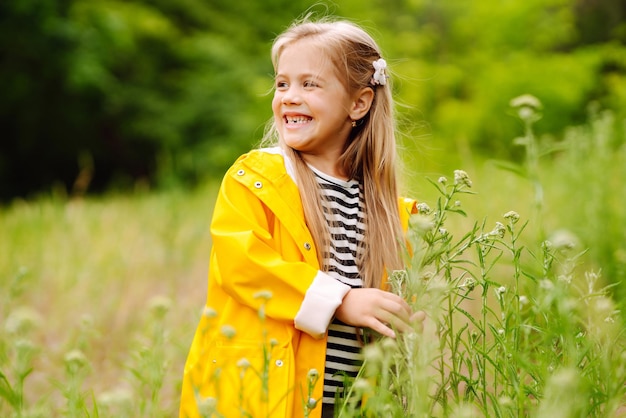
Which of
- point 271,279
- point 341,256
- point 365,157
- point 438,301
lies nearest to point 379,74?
point 365,157

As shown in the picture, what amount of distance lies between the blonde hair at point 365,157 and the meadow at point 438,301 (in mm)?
169

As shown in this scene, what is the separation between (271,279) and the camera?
1.80m

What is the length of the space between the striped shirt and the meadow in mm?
138

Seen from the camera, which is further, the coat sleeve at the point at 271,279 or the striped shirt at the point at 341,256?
the striped shirt at the point at 341,256

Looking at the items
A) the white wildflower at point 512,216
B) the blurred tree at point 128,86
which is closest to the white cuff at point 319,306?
the white wildflower at point 512,216

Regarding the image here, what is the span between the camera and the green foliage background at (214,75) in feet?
37.5

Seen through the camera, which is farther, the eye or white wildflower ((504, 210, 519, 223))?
the eye

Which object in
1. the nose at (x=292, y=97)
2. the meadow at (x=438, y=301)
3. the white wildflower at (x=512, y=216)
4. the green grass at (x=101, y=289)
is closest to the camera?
the meadow at (x=438, y=301)

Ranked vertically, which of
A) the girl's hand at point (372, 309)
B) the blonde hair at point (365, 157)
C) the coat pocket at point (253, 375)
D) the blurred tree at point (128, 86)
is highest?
the blurred tree at point (128, 86)

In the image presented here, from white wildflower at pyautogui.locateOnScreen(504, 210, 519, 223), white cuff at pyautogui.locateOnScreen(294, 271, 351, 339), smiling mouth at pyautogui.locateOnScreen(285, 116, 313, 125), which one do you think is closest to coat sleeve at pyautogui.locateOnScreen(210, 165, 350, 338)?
white cuff at pyautogui.locateOnScreen(294, 271, 351, 339)

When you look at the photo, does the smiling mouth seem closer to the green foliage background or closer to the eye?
the eye

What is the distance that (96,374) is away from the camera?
3367 mm

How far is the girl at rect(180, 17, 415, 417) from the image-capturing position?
70.3 inches

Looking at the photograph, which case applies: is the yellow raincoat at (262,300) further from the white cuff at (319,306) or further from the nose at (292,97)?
the nose at (292,97)
